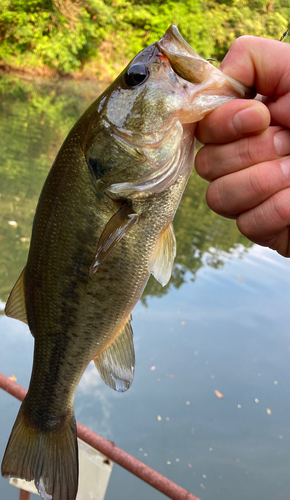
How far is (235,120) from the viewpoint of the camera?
1.22 metres

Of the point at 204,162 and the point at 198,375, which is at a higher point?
the point at 204,162

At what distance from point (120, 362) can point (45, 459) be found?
0.48 meters

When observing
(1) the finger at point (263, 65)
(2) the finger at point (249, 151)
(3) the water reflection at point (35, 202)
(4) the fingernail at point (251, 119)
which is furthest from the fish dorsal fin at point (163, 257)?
(3) the water reflection at point (35, 202)

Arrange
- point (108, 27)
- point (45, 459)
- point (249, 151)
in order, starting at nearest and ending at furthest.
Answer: point (249, 151)
point (45, 459)
point (108, 27)

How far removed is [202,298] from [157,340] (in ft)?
4.12

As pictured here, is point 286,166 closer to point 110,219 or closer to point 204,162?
point 204,162

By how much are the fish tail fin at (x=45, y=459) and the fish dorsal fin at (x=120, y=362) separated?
0.29 m

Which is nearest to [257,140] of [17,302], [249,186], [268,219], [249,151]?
[249,151]

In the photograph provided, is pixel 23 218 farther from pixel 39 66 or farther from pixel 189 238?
Answer: pixel 39 66

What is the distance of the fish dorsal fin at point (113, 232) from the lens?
129 centimetres

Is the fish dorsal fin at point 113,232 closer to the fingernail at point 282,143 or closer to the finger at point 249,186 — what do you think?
the finger at point 249,186

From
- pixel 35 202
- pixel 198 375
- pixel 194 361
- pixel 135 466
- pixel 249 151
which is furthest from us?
pixel 35 202

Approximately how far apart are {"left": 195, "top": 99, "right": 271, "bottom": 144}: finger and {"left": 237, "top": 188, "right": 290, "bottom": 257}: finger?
0.23m

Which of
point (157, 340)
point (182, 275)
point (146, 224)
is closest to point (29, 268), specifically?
point (146, 224)
